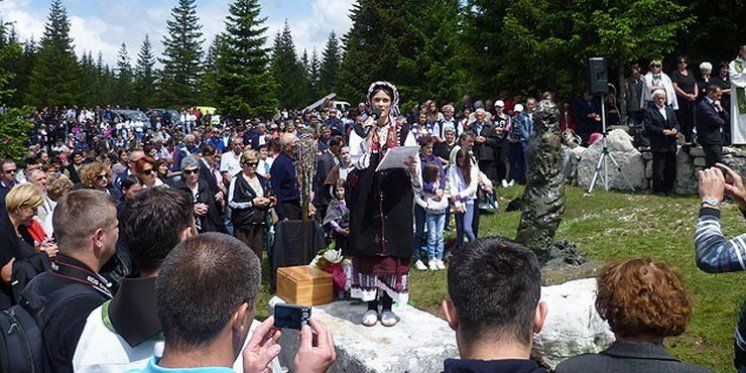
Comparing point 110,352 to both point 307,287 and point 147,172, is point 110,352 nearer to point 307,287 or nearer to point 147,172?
point 307,287

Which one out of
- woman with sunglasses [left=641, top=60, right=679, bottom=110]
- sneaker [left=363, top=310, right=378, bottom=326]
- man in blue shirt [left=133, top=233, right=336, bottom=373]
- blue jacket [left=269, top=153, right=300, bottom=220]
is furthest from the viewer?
woman with sunglasses [left=641, top=60, right=679, bottom=110]

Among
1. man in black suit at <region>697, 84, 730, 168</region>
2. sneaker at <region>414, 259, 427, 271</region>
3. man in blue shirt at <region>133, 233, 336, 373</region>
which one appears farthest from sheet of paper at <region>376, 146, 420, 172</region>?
man in black suit at <region>697, 84, 730, 168</region>

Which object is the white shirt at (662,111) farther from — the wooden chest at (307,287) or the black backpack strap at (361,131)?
the black backpack strap at (361,131)

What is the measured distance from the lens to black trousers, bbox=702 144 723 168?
12.2 metres

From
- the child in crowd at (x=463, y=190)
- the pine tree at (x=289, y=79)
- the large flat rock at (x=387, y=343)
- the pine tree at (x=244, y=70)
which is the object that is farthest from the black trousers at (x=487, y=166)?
the pine tree at (x=289, y=79)

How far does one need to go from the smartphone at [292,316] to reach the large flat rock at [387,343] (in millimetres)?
2736

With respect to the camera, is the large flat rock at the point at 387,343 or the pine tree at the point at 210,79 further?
the pine tree at the point at 210,79

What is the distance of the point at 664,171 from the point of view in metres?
12.9

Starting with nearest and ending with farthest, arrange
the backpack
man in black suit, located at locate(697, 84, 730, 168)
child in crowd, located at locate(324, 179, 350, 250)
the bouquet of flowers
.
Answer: the backpack → the bouquet of flowers → child in crowd, located at locate(324, 179, 350, 250) → man in black suit, located at locate(697, 84, 730, 168)

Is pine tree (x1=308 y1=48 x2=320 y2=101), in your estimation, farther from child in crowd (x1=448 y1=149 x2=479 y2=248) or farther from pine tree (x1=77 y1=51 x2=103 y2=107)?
child in crowd (x1=448 y1=149 x2=479 y2=248)

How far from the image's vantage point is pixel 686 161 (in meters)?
12.9

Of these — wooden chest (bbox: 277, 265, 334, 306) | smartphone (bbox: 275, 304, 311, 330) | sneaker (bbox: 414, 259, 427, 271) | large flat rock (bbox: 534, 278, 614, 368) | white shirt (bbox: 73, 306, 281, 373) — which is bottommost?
large flat rock (bbox: 534, 278, 614, 368)

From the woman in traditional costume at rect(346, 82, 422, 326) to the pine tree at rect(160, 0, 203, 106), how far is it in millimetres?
65428

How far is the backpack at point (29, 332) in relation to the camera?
2764mm
